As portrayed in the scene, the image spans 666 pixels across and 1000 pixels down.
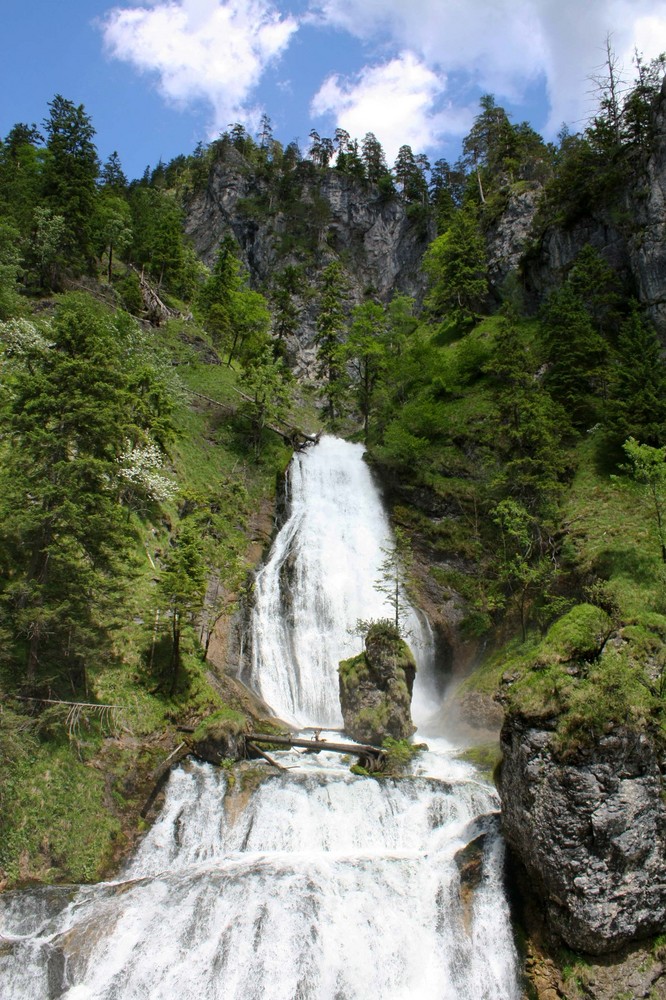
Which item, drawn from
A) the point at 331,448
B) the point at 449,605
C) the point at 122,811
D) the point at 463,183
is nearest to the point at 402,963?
the point at 122,811

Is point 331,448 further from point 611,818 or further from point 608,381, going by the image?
point 611,818

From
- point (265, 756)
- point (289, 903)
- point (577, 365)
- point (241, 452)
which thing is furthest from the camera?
point (241, 452)

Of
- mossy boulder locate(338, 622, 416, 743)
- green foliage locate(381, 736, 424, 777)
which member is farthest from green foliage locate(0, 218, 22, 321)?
green foliage locate(381, 736, 424, 777)

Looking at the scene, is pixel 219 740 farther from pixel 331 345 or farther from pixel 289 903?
pixel 331 345

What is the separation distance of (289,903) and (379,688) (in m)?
10.5

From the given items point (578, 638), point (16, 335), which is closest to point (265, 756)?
point (578, 638)

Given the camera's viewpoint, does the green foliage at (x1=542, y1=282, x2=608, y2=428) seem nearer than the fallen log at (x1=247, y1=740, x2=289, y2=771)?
No

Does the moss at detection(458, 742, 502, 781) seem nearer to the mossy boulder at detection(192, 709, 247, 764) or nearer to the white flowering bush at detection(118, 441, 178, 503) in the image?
the mossy boulder at detection(192, 709, 247, 764)

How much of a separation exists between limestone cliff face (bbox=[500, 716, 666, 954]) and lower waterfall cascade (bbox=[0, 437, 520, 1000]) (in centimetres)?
164

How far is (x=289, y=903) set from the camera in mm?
11156

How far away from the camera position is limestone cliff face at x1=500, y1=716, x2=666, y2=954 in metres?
10.0

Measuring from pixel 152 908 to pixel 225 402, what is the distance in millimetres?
32902

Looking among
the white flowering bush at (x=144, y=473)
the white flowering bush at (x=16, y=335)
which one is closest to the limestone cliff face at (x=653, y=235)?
the white flowering bush at (x=144, y=473)

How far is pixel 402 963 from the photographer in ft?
35.4
